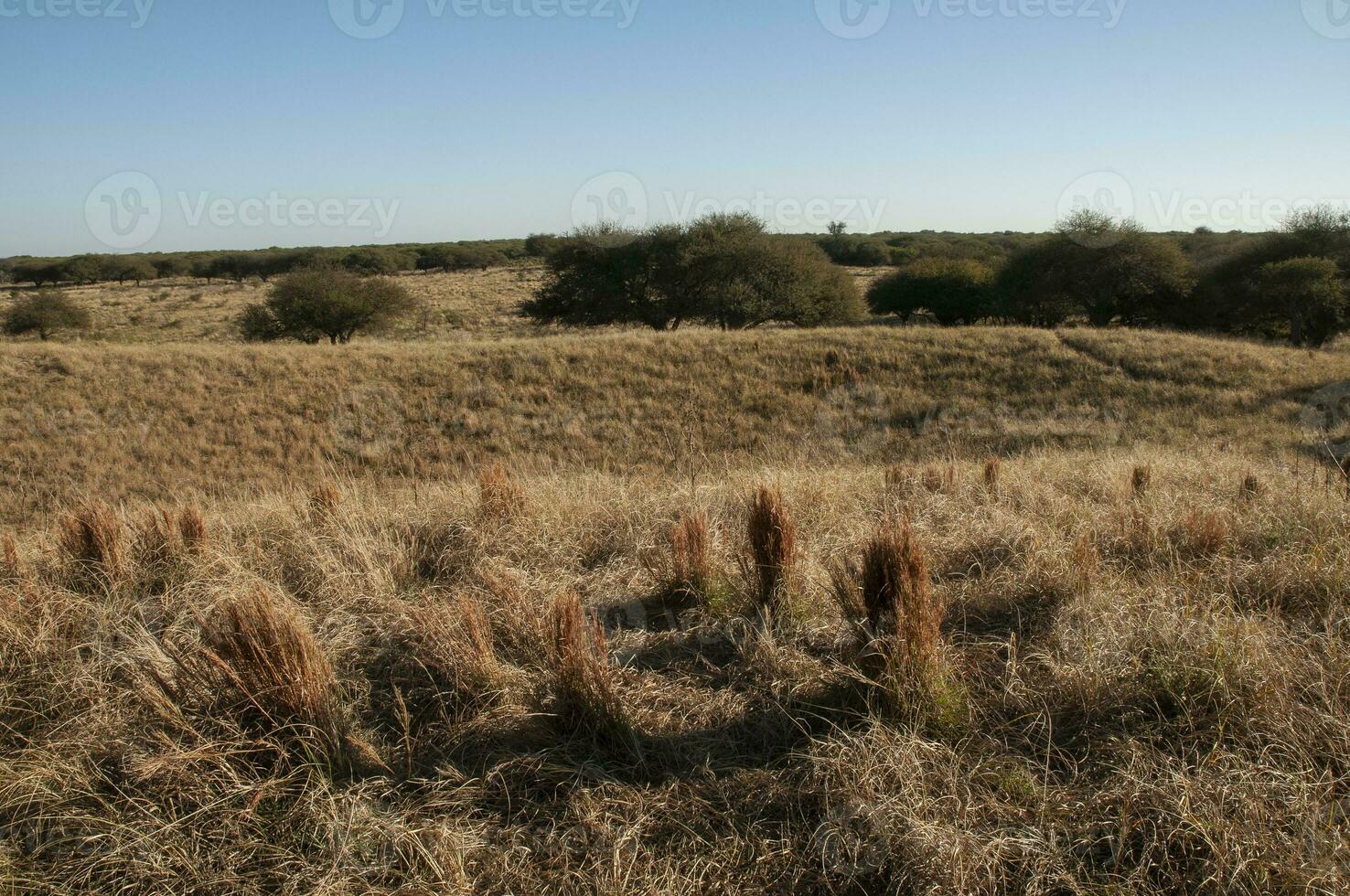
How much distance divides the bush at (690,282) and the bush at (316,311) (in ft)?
25.2

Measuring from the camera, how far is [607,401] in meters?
22.7

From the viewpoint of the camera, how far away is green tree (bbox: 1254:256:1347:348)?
33.8 m

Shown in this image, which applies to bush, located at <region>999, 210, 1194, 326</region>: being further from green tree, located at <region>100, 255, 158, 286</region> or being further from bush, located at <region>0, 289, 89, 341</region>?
green tree, located at <region>100, 255, 158, 286</region>

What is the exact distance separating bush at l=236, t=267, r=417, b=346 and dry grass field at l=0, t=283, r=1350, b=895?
3152cm

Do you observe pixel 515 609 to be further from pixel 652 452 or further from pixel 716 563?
pixel 652 452

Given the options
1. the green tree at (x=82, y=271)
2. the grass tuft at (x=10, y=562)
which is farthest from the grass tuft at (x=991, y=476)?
the green tree at (x=82, y=271)

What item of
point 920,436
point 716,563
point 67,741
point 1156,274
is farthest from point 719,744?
point 1156,274

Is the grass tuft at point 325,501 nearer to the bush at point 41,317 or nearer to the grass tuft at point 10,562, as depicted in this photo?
the grass tuft at point 10,562

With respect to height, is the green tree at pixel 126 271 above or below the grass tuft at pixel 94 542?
above

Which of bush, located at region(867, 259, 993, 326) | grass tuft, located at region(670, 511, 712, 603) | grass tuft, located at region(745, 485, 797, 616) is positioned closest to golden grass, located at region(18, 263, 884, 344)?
→ bush, located at region(867, 259, 993, 326)

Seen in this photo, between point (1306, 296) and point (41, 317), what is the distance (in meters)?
59.8

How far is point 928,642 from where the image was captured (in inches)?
112

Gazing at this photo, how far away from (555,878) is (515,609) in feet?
5.06

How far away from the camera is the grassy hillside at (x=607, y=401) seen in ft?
61.5
